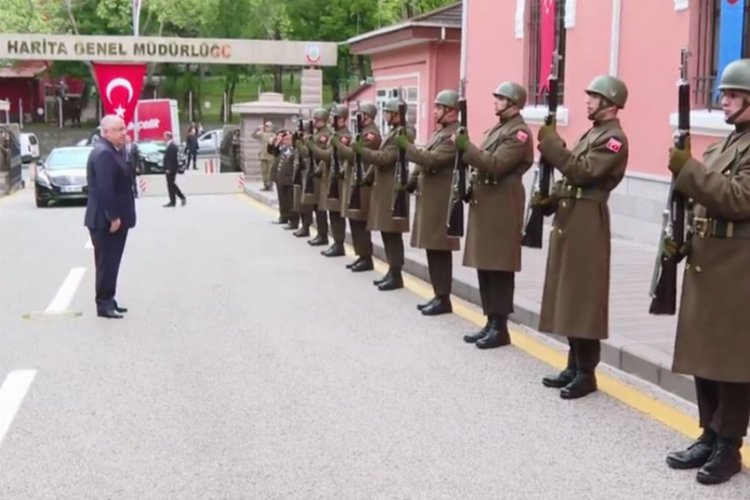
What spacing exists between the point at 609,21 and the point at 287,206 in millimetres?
6622

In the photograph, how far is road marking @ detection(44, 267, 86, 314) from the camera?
1018 cm

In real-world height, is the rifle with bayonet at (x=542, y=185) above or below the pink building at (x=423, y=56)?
below

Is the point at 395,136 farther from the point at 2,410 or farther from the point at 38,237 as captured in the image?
the point at 38,237

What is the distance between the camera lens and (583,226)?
250 inches

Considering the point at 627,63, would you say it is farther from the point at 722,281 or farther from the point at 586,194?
the point at 722,281

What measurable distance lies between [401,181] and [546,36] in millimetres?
7191

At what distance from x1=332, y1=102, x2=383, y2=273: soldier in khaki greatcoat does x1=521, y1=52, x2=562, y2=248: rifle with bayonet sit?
423cm

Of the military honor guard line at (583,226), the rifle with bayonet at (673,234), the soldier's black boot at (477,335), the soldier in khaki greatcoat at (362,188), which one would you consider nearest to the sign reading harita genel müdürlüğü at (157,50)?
the soldier in khaki greatcoat at (362,188)

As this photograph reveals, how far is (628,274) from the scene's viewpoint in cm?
1090

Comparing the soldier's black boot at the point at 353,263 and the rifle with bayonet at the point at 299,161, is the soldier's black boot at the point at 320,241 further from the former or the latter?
the soldier's black boot at the point at 353,263

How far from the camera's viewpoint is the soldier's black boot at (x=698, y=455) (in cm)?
520

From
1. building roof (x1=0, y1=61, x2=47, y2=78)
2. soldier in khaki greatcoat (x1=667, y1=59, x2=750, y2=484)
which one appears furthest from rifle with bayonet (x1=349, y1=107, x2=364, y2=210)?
building roof (x1=0, y1=61, x2=47, y2=78)

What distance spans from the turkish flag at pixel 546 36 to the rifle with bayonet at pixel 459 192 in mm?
7794

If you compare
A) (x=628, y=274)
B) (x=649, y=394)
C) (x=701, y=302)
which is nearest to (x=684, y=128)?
(x=701, y=302)
